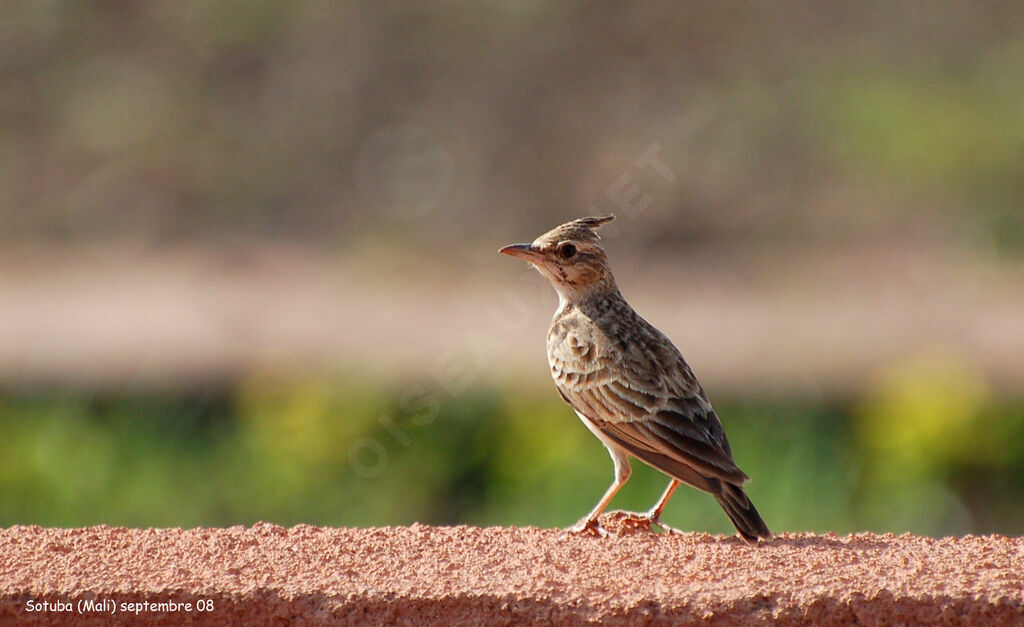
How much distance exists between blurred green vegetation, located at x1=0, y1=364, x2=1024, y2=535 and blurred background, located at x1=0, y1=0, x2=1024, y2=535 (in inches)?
0.8

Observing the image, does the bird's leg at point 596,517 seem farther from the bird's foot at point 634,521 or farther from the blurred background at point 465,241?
the blurred background at point 465,241

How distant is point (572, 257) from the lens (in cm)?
486

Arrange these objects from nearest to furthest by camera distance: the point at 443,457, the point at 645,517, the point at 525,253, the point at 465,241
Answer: the point at 645,517
the point at 525,253
the point at 443,457
the point at 465,241

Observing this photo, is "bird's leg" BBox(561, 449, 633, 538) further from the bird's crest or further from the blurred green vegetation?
the blurred green vegetation

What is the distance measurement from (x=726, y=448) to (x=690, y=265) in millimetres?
9996

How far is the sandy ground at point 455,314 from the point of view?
29.9 ft

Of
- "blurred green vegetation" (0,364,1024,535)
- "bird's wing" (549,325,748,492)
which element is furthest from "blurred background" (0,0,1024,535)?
"bird's wing" (549,325,748,492)

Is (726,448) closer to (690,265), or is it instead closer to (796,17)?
(690,265)

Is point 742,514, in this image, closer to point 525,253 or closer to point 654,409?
point 654,409

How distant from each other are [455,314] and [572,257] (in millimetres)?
6920

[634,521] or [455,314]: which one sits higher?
[455,314]

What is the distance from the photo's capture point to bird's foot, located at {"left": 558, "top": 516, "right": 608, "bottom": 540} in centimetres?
362

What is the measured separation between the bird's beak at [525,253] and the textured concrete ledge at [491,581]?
1585 millimetres

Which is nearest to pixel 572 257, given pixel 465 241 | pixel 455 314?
pixel 455 314
